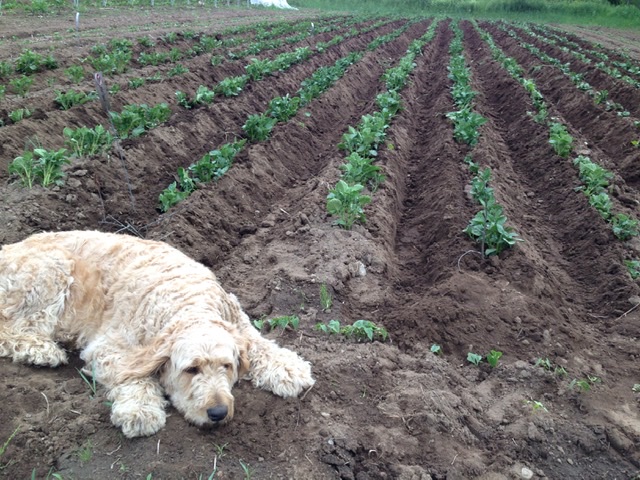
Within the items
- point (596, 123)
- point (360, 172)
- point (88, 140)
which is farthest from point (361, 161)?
point (596, 123)

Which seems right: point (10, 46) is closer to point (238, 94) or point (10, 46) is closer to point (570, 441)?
point (238, 94)

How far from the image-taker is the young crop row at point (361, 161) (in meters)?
7.04

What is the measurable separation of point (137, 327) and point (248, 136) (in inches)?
275

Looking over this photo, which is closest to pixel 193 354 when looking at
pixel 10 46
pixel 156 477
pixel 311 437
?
pixel 156 477

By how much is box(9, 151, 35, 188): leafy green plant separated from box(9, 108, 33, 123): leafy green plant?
8.07ft

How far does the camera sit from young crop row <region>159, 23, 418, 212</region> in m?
7.96

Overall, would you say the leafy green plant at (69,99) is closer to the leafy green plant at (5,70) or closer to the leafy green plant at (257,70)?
the leafy green plant at (5,70)

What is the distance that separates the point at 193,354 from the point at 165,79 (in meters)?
11.5

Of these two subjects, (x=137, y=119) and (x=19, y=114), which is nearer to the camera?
(x=19, y=114)

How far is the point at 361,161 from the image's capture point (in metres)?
8.28

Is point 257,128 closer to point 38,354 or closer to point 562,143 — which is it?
point 562,143

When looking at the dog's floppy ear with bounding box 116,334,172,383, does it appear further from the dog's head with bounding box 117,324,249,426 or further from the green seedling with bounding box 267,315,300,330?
the green seedling with bounding box 267,315,300,330

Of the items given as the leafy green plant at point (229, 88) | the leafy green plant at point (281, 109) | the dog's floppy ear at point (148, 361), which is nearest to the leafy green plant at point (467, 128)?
the leafy green plant at point (281, 109)

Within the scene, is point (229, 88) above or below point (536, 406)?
above
